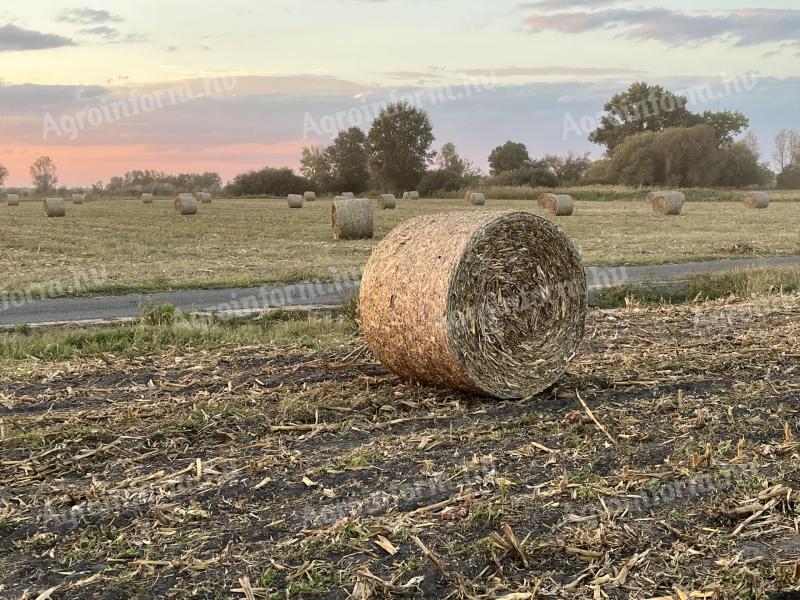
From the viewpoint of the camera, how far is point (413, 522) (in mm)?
4746

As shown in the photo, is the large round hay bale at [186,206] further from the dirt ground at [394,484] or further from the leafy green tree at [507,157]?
the leafy green tree at [507,157]

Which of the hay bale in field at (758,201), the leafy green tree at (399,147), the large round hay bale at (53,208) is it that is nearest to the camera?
the large round hay bale at (53,208)

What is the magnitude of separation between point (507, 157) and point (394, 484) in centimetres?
7968

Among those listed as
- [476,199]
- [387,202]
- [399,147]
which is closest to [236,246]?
[387,202]

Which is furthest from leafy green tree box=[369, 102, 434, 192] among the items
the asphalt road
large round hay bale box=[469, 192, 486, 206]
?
the asphalt road

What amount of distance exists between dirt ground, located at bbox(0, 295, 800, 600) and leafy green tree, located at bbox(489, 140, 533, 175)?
249ft

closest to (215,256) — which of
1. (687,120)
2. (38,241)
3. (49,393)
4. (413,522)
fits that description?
(38,241)

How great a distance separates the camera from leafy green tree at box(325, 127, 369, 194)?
79812 millimetres

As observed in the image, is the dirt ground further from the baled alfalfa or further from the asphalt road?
the asphalt road

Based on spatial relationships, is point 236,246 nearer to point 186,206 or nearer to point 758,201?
point 186,206

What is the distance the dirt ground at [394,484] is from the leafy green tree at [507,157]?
75.8 metres

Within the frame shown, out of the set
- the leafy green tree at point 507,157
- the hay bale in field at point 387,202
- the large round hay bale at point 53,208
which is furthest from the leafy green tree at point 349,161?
the large round hay bale at point 53,208

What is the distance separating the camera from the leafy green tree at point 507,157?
82875 mm

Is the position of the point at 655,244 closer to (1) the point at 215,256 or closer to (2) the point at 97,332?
(1) the point at 215,256
